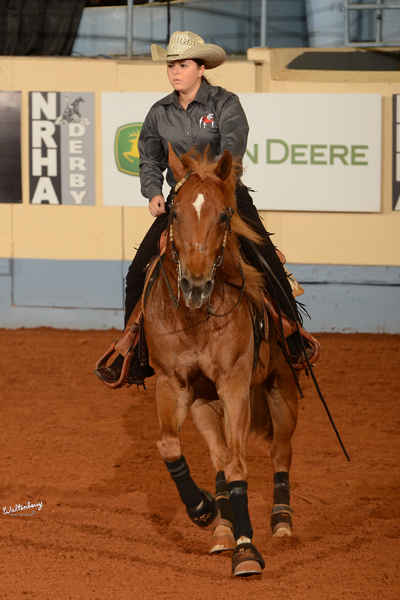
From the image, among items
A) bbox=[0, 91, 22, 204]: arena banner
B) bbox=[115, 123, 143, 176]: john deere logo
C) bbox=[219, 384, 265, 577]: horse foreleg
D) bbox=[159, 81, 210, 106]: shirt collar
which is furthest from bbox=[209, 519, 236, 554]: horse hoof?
bbox=[0, 91, 22, 204]: arena banner

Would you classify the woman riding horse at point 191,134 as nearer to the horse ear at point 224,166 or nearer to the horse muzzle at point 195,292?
the horse ear at point 224,166

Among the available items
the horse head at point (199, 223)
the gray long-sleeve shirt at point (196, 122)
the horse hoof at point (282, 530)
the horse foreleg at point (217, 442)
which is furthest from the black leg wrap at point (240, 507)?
the gray long-sleeve shirt at point (196, 122)

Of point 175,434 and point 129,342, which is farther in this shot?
point 129,342

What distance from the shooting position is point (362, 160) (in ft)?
33.3

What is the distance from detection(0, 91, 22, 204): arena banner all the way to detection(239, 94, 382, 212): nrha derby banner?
3.45m

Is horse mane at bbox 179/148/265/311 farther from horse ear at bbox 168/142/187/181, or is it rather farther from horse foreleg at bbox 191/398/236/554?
horse foreleg at bbox 191/398/236/554

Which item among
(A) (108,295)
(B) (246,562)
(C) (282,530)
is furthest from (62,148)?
(B) (246,562)

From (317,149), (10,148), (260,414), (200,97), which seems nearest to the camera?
(200,97)

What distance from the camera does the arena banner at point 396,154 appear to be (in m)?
10.1

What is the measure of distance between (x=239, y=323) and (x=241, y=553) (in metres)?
1.20

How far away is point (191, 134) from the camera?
417cm

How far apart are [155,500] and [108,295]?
6189mm

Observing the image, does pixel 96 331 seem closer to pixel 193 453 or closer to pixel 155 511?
pixel 193 453

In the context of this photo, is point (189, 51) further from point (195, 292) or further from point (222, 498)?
point (222, 498)
